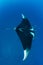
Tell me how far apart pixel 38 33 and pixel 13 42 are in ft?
0.77

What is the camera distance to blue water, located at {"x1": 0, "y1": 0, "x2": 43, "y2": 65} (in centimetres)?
138

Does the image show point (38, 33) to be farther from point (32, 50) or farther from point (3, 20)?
point (3, 20)

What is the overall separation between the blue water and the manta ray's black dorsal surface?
28 millimetres

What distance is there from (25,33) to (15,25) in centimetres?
11

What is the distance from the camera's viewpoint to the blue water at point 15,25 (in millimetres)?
1383

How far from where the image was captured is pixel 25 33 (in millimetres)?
1383

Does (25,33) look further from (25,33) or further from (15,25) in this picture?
(15,25)

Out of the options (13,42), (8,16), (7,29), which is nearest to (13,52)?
(13,42)

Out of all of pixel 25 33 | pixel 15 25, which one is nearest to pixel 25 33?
pixel 25 33

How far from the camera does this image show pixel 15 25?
54.5 inches

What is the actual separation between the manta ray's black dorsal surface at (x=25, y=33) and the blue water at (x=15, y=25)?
0.03m

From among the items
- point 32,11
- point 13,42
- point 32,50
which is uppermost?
point 32,11

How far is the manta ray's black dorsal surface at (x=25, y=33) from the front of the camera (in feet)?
4.51

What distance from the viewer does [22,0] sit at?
1395mm
